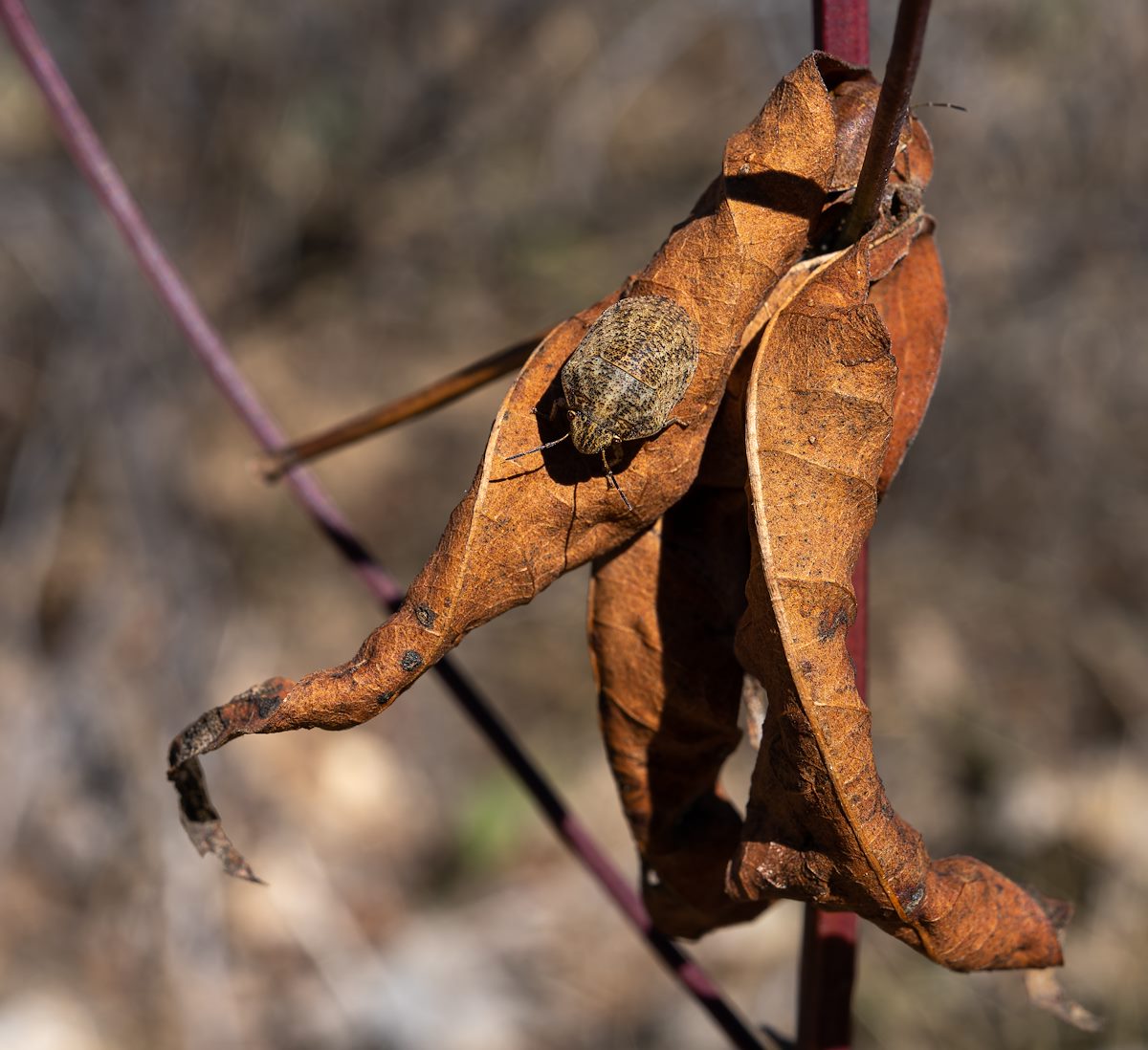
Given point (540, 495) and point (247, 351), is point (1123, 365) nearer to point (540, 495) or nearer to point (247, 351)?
point (247, 351)

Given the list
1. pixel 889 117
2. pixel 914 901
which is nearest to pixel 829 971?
pixel 914 901

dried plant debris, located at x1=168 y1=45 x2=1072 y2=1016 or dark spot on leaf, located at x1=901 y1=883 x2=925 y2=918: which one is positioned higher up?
dried plant debris, located at x1=168 y1=45 x2=1072 y2=1016

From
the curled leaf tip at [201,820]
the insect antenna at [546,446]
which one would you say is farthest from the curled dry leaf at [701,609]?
the curled leaf tip at [201,820]

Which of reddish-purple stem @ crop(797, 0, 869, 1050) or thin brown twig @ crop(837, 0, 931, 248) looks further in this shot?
reddish-purple stem @ crop(797, 0, 869, 1050)

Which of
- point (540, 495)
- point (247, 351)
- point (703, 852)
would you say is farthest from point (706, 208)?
point (247, 351)

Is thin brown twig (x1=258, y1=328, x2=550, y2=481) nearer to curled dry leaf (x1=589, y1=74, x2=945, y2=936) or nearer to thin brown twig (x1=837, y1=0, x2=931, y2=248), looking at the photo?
curled dry leaf (x1=589, y1=74, x2=945, y2=936)

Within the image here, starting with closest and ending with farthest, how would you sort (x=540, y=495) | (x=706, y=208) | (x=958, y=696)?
(x=540, y=495) → (x=706, y=208) → (x=958, y=696)

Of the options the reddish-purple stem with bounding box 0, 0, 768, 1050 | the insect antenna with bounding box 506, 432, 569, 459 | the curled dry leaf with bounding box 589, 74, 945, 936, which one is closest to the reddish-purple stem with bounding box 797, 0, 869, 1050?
the curled dry leaf with bounding box 589, 74, 945, 936
